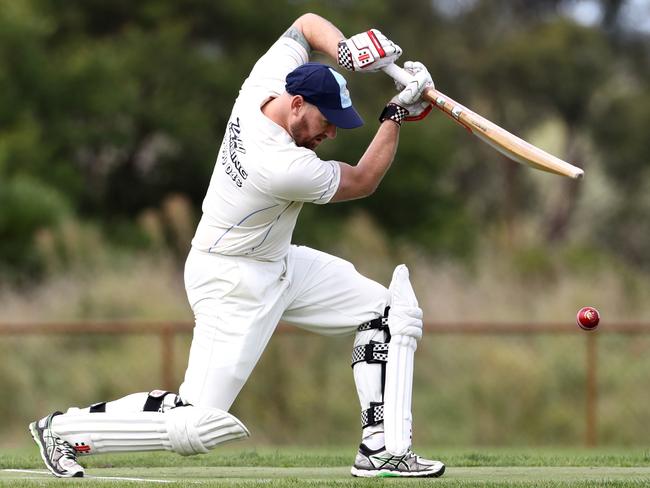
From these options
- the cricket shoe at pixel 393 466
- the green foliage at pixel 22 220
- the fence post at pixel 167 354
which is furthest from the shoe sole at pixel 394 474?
the green foliage at pixel 22 220

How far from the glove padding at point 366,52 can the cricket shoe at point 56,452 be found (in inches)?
81.4

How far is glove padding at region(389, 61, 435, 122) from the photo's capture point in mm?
6047

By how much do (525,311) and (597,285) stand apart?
0.81 metres

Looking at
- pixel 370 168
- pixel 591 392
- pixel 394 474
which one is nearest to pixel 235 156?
pixel 370 168

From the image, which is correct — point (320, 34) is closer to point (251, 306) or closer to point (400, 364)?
point (251, 306)

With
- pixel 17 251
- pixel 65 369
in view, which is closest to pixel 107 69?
Result: pixel 17 251

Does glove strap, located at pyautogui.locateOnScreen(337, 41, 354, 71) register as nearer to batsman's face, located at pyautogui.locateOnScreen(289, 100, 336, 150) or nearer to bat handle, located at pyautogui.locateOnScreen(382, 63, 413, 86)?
bat handle, located at pyautogui.locateOnScreen(382, 63, 413, 86)

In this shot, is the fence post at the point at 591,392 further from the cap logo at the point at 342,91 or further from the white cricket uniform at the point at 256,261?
the cap logo at the point at 342,91

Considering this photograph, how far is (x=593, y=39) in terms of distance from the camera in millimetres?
34031

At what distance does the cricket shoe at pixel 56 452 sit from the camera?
6012 mm

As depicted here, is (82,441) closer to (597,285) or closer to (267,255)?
(267,255)

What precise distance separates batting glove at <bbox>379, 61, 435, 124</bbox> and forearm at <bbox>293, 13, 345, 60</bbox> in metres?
0.35

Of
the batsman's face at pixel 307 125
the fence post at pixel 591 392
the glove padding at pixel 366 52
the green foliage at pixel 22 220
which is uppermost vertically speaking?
the green foliage at pixel 22 220

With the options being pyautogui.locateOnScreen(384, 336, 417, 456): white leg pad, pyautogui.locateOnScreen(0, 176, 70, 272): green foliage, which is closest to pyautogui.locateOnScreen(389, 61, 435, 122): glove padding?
pyautogui.locateOnScreen(384, 336, 417, 456): white leg pad
